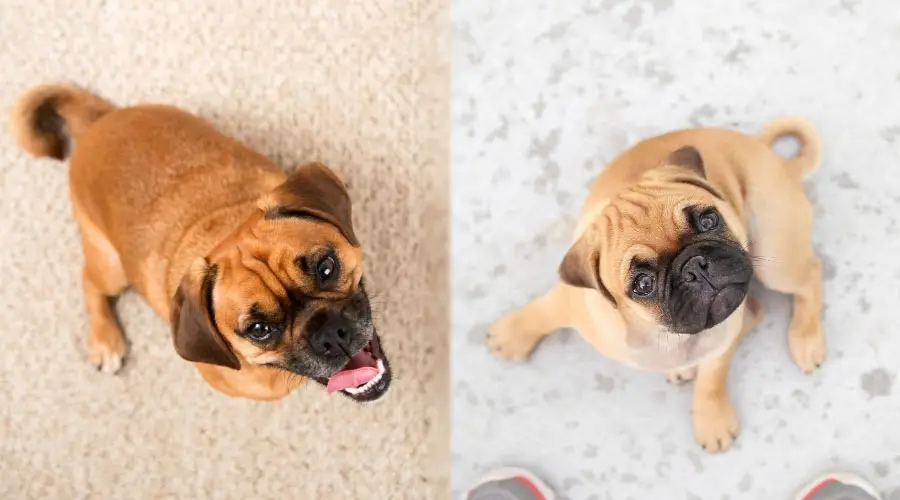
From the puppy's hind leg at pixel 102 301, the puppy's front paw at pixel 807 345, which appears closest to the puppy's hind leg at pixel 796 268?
the puppy's front paw at pixel 807 345

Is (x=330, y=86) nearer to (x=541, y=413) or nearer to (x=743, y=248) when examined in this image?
(x=541, y=413)

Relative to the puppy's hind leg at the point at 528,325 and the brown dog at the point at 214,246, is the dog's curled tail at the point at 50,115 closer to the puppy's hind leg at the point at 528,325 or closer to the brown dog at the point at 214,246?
the brown dog at the point at 214,246

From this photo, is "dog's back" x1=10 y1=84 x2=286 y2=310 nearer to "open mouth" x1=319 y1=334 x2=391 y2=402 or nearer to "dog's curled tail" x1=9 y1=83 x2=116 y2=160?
"dog's curled tail" x1=9 y1=83 x2=116 y2=160

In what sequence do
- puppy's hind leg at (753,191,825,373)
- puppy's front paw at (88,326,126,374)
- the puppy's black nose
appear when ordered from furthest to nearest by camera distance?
puppy's front paw at (88,326,126,374), puppy's hind leg at (753,191,825,373), the puppy's black nose

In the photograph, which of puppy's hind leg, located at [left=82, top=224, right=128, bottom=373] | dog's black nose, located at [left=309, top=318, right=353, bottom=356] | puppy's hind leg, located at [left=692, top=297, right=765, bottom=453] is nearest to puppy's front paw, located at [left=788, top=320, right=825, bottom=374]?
puppy's hind leg, located at [left=692, top=297, right=765, bottom=453]

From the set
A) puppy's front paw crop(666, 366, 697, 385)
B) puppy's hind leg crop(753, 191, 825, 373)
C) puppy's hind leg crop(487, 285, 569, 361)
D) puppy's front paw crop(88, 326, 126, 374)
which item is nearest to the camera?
puppy's hind leg crop(753, 191, 825, 373)

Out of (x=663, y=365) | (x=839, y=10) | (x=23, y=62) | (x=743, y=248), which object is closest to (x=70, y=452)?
(x=23, y=62)
